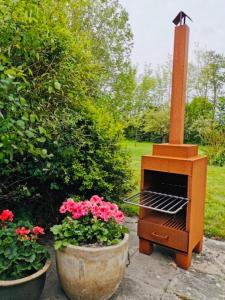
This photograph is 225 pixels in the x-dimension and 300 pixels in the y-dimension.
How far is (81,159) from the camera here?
2.33 meters

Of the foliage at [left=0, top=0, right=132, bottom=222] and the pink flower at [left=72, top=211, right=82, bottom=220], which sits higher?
the foliage at [left=0, top=0, right=132, bottom=222]

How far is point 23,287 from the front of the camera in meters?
1.43

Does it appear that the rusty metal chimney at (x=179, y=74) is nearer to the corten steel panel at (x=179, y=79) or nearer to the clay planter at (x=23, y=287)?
the corten steel panel at (x=179, y=79)

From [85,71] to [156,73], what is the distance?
16.6m

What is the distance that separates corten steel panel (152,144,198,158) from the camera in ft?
6.61

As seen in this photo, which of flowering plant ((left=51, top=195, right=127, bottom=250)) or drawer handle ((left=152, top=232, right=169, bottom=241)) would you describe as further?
drawer handle ((left=152, top=232, right=169, bottom=241))

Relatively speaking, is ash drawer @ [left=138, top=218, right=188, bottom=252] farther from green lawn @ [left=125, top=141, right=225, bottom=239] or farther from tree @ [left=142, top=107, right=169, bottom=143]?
tree @ [left=142, top=107, right=169, bottom=143]

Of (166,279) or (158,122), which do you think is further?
(158,122)

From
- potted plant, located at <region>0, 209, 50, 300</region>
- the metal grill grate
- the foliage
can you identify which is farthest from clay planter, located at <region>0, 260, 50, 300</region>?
the metal grill grate

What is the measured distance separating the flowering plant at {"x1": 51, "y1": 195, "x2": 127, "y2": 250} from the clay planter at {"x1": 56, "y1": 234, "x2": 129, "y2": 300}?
69mm

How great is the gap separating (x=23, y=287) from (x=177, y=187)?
1.55 metres

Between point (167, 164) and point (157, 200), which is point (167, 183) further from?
point (167, 164)

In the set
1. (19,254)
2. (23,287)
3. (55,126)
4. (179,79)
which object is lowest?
(23,287)

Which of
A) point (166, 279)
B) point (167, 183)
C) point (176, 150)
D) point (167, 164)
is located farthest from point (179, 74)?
point (166, 279)
